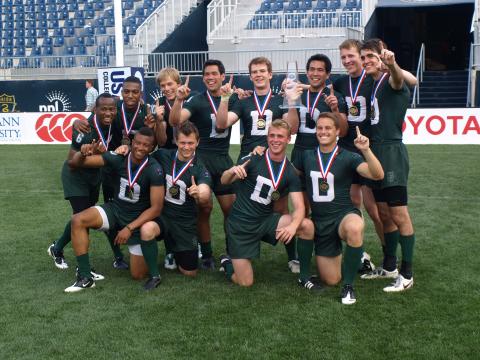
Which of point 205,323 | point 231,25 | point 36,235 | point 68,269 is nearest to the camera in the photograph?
point 205,323

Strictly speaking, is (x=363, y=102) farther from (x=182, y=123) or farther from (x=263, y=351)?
(x=263, y=351)

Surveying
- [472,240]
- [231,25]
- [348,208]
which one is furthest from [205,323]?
[231,25]

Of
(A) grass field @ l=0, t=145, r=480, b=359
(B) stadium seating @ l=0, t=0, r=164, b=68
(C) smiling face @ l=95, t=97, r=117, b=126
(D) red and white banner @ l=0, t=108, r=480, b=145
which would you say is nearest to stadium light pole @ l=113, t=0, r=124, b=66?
(D) red and white banner @ l=0, t=108, r=480, b=145

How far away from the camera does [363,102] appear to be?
210 inches

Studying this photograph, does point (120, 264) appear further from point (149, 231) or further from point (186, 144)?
point (186, 144)

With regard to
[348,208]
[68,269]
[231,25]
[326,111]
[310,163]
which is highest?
[231,25]

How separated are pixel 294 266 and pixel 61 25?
24.0 m

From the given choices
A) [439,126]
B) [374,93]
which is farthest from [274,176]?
[439,126]

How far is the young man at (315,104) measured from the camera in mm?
5410

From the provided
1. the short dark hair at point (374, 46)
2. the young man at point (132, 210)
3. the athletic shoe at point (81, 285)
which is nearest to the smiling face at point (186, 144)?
the young man at point (132, 210)

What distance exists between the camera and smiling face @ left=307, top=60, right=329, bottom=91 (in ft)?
18.0

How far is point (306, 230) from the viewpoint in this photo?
5129 mm

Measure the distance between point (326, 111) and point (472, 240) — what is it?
2421 millimetres

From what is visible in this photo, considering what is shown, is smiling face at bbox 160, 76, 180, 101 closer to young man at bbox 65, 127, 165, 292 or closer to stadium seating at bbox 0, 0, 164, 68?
young man at bbox 65, 127, 165, 292
